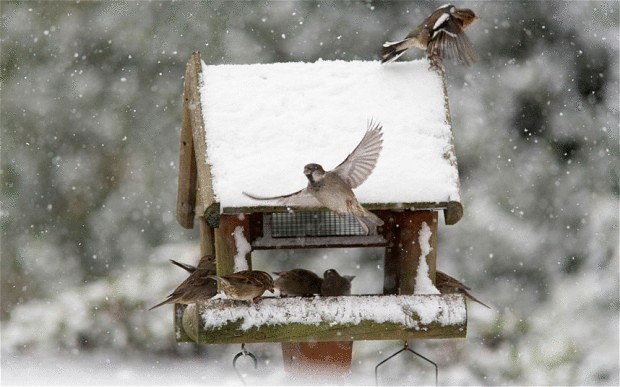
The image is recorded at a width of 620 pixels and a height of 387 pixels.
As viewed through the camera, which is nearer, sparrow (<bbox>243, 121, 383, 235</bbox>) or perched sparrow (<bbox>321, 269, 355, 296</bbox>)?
sparrow (<bbox>243, 121, 383, 235</bbox>)

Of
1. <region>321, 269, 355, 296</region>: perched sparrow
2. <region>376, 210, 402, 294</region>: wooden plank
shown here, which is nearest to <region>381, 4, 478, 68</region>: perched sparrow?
<region>376, 210, 402, 294</region>: wooden plank

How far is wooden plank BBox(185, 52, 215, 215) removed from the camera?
3.76m

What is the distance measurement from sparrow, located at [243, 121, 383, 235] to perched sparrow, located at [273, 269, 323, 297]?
769mm

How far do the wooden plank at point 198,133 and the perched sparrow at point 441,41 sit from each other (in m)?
0.79

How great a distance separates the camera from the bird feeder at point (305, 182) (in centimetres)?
368

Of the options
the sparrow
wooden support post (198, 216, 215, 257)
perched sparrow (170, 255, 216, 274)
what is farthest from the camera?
wooden support post (198, 216, 215, 257)

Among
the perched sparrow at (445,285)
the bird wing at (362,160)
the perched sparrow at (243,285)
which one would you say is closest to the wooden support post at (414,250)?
the perched sparrow at (445,285)

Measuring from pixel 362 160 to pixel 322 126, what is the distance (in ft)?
1.41

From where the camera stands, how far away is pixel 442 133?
13.1 feet

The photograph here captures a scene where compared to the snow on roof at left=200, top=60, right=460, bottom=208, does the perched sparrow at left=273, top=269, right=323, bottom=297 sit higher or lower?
lower

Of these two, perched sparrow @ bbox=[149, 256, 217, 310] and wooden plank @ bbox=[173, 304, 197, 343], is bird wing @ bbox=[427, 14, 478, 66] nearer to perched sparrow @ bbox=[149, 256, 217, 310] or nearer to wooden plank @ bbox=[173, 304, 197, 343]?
perched sparrow @ bbox=[149, 256, 217, 310]

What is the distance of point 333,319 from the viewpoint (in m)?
3.68

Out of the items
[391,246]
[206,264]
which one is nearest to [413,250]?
[391,246]

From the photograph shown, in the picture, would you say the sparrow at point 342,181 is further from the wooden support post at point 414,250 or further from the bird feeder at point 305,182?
the wooden support post at point 414,250
